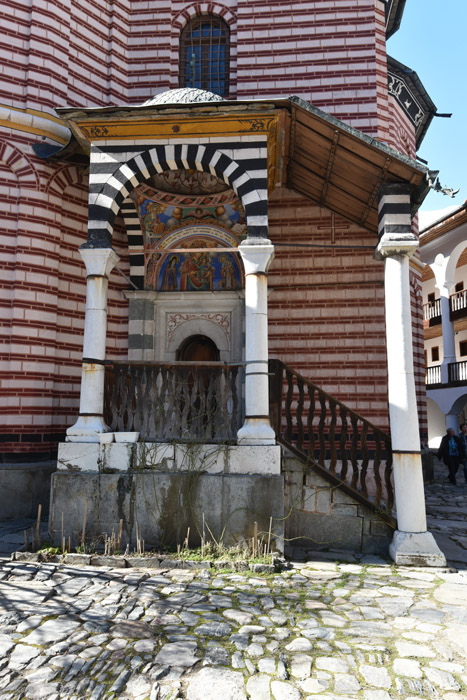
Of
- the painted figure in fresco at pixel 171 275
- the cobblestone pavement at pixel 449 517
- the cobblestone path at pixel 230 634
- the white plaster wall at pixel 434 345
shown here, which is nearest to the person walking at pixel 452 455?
the cobblestone pavement at pixel 449 517

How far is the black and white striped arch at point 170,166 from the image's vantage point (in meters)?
6.05

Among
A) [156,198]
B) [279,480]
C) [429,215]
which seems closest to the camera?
[279,480]

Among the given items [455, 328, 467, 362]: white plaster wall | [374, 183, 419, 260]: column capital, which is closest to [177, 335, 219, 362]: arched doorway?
[374, 183, 419, 260]: column capital

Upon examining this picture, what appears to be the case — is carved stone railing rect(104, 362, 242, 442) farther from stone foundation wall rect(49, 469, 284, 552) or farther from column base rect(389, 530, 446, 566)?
column base rect(389, 530, 446, 566)

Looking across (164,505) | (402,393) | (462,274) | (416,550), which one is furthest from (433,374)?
(164,505)

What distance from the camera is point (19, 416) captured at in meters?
7.07

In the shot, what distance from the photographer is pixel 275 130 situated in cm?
634

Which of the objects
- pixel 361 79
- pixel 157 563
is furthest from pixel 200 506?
pixel 361 79

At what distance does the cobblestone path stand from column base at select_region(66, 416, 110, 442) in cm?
137

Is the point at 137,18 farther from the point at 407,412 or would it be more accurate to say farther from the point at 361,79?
the point at 407,412

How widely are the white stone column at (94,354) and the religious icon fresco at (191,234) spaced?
2.18m

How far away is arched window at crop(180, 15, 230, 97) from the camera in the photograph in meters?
9.39

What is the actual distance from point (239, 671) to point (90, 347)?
3934 mm

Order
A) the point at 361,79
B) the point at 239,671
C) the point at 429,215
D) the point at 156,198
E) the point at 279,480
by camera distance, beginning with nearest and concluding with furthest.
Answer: the point at 239,671
the point at 279,480
the point at 156,198
the point at 361,79
the point at 429,215
